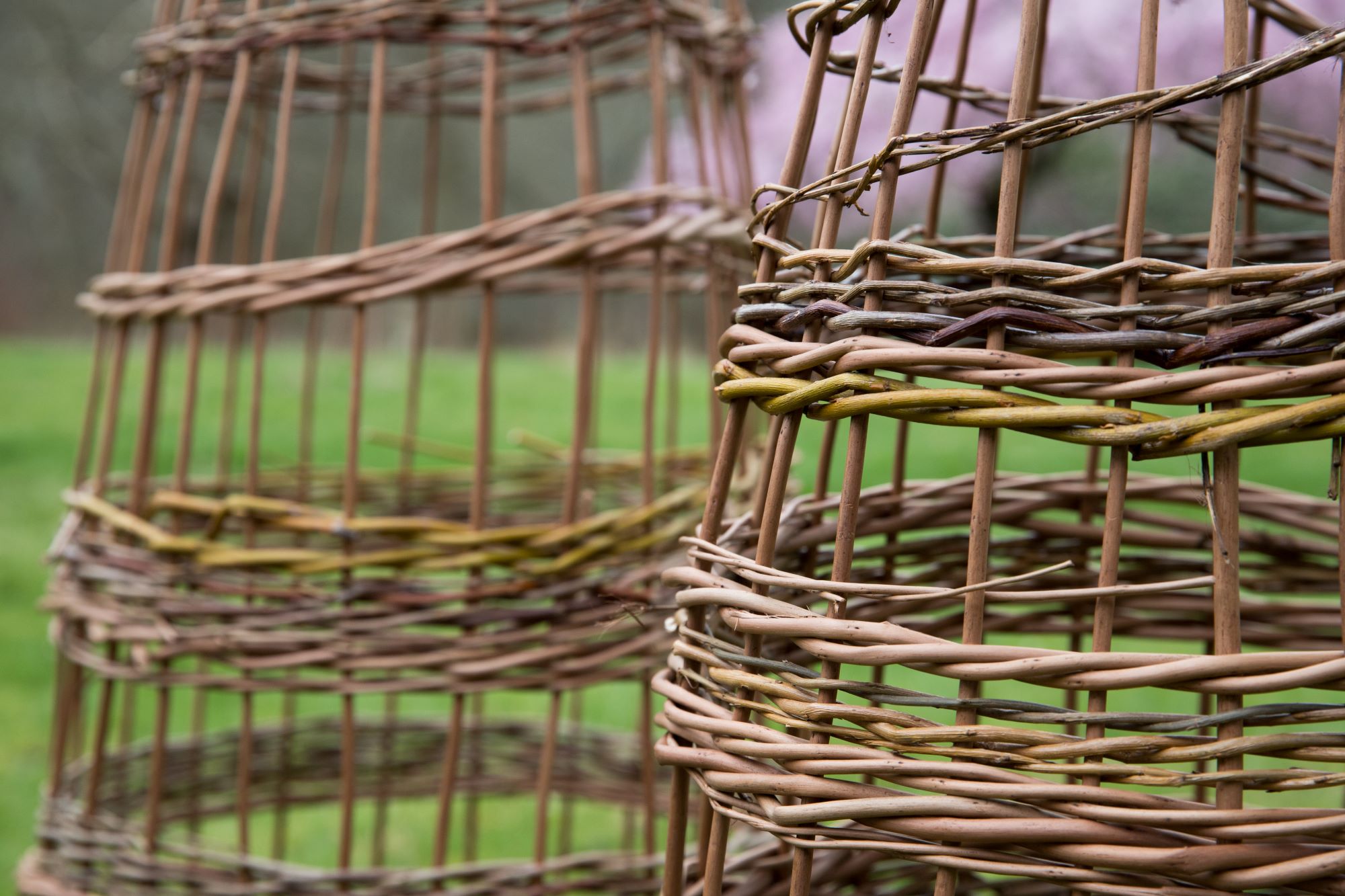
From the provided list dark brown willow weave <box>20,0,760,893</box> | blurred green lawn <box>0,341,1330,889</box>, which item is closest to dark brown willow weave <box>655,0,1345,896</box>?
dark brown willow weave <box>20,0,760,893</box>

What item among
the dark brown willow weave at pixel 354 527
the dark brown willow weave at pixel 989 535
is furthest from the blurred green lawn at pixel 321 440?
the dark brown willow weave at pixel 989 535

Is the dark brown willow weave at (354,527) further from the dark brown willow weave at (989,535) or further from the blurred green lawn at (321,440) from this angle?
the blurred green lawn at (321,440)

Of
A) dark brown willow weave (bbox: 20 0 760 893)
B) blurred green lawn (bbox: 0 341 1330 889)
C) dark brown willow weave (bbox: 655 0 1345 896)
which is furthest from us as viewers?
blurred green lawn (bbox: 0 341 1330 889)

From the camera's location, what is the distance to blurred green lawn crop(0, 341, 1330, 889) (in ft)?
4.88

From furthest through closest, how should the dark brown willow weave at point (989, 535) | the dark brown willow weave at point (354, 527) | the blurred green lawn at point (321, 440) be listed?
the blurred green lawn at point (321, 440)
the dark brown willow weave at point (354, 527)
the dark brown willow weave at point (989, 535)

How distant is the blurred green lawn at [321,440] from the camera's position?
1488 millimetres

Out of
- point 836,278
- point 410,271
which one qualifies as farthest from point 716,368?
point 410,271

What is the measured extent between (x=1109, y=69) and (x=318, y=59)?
179cm

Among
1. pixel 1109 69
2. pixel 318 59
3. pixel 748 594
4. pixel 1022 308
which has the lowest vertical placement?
pixel 748 594

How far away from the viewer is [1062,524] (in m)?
0.64

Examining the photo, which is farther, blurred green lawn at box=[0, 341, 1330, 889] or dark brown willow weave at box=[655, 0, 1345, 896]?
blurred green lawn at box=[0, 341, 1330, 889]

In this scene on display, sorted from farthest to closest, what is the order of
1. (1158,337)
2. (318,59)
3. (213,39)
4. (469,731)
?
(318,59) → (469,731) → (213,39) → (1158,337)

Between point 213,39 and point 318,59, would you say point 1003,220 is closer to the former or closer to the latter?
point 213,39

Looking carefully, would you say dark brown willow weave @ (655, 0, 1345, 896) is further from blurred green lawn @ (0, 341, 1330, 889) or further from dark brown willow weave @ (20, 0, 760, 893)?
blurred green lawn @ (0, 341, 1330, 889)
